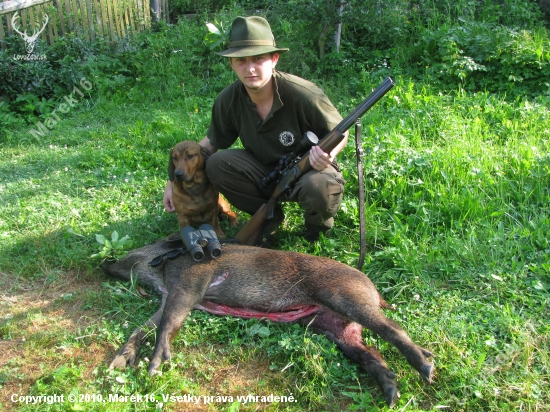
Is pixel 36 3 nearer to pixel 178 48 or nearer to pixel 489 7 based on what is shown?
pixel 178 48

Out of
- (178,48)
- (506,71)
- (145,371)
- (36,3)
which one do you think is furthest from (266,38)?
(36,3)

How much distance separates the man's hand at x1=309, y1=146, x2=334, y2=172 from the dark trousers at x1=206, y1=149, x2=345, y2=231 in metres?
0.14

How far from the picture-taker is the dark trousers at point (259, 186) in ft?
13.5

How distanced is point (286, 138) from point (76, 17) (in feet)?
23.3

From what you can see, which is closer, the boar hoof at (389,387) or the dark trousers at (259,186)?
the boar hoof at (389,387)

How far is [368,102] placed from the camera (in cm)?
368

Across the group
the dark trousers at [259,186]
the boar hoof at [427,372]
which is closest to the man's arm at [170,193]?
the dark trousers at [259,186]

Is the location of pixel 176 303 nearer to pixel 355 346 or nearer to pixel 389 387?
pixel 355 346

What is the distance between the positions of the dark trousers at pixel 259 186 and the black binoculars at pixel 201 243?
33.0 inches

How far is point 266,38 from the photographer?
4.09 m

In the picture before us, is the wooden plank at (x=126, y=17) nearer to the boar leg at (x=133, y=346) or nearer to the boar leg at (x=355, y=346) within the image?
the boar leg at (x=133, y=346)

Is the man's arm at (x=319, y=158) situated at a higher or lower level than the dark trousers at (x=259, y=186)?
higher

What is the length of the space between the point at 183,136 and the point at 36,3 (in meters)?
4.76

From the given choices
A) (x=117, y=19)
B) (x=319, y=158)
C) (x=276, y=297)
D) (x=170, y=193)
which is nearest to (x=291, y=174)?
(x=319, y=158)
